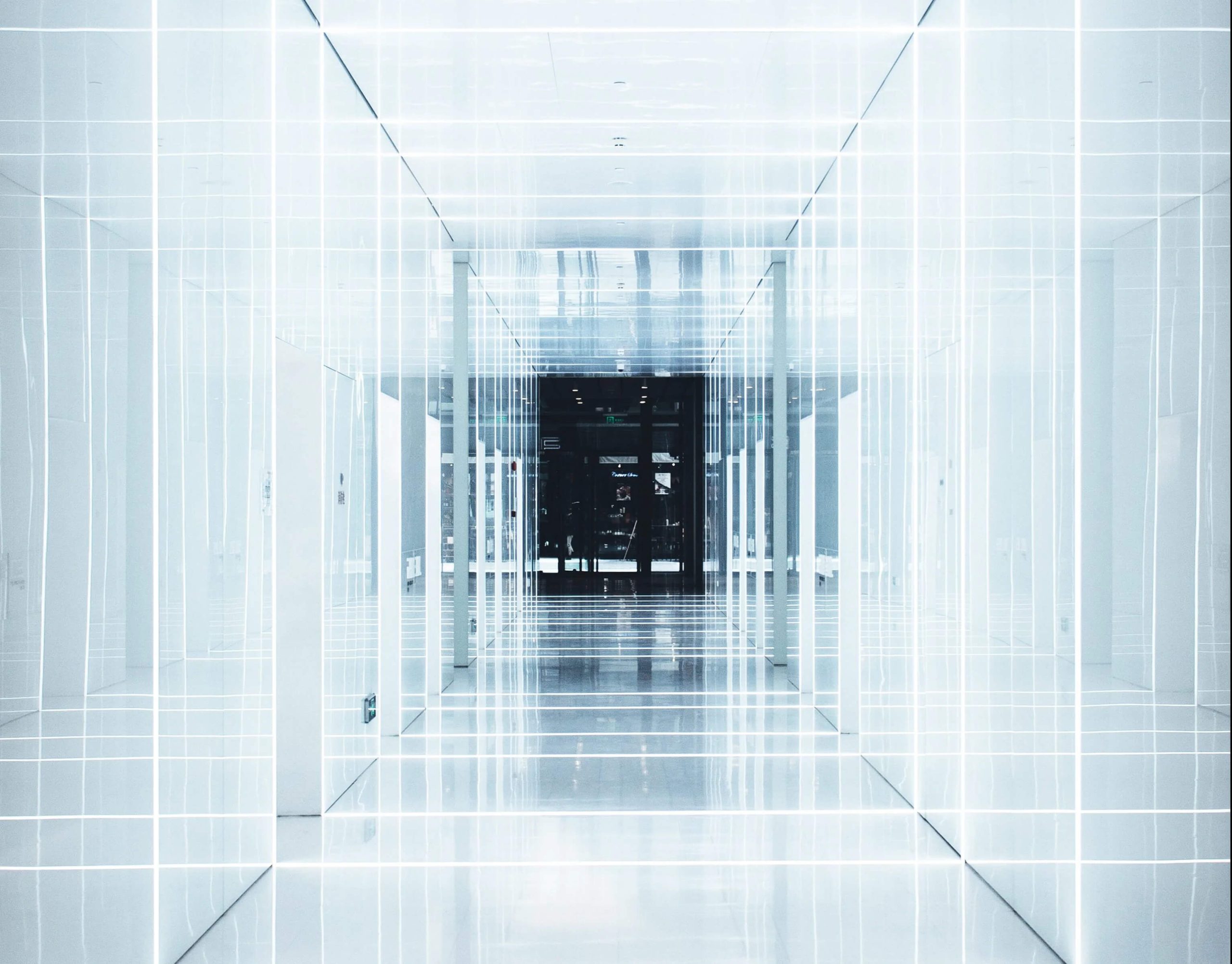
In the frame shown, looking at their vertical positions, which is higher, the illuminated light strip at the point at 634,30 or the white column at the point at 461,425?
the illuminated light strip at the point at 634,30

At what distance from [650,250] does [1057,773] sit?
29.1ft

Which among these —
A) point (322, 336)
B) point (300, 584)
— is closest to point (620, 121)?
point (322, 336)

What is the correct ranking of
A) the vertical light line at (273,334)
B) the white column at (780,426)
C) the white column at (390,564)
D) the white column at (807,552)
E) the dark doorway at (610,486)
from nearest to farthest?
the vertical light line at (273,334) → the white column at (390,564) → the white column at (807,552) → the white column at (780,426) → the dark doorway at (610,486)

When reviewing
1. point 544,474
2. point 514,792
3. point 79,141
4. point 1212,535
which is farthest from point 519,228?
point 544,474

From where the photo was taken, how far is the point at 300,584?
6.76 metres

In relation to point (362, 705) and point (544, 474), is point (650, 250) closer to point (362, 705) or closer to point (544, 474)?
point (362, 705)

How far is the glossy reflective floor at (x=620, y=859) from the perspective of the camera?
4750mm

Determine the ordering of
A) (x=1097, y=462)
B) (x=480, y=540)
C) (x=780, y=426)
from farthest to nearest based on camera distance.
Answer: (x=480, y=540), (x=780, y=426), (x=1097, y=462)

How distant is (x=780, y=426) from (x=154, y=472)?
9.16 metres

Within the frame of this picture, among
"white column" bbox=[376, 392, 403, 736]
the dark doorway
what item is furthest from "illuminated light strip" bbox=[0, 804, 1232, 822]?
the dark doorway

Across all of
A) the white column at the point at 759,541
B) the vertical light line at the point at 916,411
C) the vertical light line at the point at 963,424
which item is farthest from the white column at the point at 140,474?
the white column at the point at 759,541

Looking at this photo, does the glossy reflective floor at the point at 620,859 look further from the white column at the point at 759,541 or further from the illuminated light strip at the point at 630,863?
the white column at the point at 759,541

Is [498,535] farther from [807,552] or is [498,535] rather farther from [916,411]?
[916,411]

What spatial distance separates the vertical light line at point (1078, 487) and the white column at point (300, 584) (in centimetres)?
413
